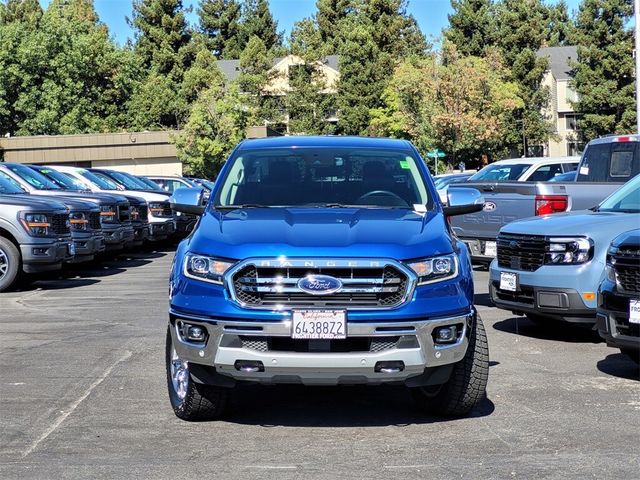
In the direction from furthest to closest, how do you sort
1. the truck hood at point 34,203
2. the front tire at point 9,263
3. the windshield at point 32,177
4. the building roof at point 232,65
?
the building roof at point 232,65
the windshield at point 32,177
the truck hood at point 34,203
the front tire at point 9,263

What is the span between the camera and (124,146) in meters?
66.0

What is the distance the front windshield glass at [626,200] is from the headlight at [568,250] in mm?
728

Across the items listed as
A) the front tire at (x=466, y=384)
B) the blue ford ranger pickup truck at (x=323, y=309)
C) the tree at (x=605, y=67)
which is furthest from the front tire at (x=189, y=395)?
the tree at (x=605, y=67)

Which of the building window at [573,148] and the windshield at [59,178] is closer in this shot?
the windshield at [59,178]

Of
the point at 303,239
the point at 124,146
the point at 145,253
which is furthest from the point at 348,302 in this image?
the point at 124,146

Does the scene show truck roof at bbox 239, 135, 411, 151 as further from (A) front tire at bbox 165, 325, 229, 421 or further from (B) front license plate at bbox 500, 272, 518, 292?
(B) front license plate at bbox 500, 272, 518, 292

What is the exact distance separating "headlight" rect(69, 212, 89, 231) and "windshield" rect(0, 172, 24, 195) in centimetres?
94

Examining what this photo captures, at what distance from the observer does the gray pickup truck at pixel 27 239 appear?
14695mm

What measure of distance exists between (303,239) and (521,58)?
69811 millimetres

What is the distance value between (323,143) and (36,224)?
8240mm

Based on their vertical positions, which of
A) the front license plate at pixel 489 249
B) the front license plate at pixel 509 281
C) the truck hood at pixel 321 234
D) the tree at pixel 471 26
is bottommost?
the front license plate at pixel 489 249

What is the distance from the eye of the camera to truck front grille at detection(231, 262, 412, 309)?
5.82m

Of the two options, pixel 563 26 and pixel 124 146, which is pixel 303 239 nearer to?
pixel 124 146

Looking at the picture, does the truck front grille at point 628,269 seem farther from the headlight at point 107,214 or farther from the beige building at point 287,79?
the beige building at point 287,79
